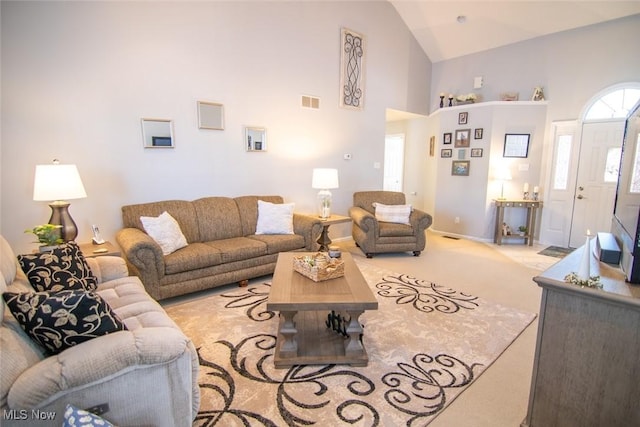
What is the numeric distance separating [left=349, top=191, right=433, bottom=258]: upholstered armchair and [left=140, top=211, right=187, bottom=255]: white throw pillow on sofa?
2349mm

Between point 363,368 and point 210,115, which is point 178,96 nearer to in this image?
point 210,115

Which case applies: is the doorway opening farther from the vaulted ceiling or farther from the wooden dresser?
the wooden dresser

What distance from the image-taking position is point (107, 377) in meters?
1.29

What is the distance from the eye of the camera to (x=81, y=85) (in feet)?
10.0

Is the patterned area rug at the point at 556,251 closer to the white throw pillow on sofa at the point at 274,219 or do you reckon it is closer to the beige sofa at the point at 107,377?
the white throw pillow on sofa at the point at 274,219

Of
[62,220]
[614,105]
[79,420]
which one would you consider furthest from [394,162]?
[79,420]

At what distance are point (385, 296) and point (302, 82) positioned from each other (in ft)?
10.3

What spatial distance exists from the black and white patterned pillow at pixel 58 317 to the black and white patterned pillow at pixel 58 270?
0.58 metres

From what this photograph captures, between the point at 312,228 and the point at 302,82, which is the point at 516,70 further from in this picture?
the point at 312,228

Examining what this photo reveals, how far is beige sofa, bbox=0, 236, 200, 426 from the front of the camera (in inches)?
45.8

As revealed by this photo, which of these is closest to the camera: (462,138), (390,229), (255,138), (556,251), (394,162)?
(255,138)

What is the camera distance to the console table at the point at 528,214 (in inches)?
208

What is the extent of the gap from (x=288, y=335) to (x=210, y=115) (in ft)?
9.31

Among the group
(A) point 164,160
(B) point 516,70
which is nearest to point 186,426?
(A) point 164,160
